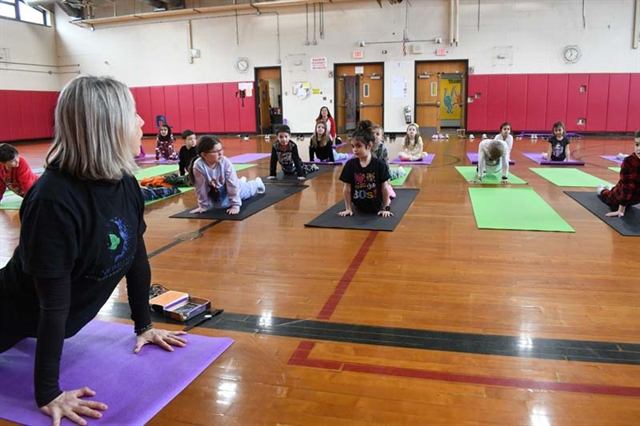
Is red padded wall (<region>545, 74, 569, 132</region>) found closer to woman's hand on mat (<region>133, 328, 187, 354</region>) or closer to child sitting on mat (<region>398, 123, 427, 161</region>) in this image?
child sitting on mat (<region>398, 123, 427, 161</region>)

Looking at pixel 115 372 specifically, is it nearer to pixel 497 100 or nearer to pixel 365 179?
pixel 365 179

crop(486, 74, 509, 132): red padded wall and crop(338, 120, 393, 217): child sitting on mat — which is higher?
crop(486, 74, 509, 132): red padded wall

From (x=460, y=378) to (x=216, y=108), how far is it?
15422 millimetres

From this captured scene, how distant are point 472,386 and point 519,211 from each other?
327cm

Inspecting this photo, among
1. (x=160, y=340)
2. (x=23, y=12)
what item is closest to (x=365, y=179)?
(x=160, y=340)

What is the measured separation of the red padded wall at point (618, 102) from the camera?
1344 centimetres

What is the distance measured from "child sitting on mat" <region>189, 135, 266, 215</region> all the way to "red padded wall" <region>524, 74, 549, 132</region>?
11511 millimetres

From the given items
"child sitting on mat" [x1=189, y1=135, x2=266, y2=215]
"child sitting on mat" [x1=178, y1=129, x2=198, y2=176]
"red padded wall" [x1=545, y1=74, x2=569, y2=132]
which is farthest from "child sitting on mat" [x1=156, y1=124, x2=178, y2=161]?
"red padded wall" [x1=545, y1=74, x2=569, y2=132]

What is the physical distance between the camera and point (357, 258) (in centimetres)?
351

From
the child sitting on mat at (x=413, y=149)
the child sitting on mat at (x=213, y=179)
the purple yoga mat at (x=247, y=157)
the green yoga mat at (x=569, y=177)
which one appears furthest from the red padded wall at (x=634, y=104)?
the child sitting on mat at (x=213, y=179)

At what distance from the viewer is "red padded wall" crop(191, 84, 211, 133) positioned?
53.5 feet

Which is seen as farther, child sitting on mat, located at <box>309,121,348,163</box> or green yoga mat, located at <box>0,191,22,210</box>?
child sitting on mat, located at <box>309,121,348,163</box>

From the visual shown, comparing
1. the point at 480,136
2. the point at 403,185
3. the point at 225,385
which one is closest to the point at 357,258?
the point at 225,385

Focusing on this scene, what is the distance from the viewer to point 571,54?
44.4ft
